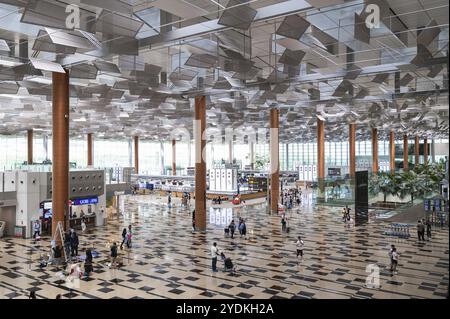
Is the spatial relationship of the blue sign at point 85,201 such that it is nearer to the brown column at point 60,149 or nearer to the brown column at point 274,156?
the brown column at point 60,149

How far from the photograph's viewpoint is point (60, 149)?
18.4 meters

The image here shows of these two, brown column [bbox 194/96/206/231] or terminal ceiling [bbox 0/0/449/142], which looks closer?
terminal ceiling [bbox 0/0/449/142]

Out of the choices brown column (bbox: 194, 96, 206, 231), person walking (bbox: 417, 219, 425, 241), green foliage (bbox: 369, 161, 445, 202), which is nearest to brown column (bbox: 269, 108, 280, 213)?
brown column (bbox: 194, 96, 206, 231)

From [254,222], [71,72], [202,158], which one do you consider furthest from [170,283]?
[254,222]

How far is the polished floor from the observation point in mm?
13023

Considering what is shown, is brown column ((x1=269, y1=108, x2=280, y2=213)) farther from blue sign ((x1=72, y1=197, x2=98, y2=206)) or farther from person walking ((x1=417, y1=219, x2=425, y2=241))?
blue sign ((x1=72, y1=197, x2=98, y2=206))

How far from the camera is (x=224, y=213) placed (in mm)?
34688

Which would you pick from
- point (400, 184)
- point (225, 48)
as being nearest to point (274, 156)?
point (400, 184)

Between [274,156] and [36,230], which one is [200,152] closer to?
[274,156]

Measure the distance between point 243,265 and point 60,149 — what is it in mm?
9661

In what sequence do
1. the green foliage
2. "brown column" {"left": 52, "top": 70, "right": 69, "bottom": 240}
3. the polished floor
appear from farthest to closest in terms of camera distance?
1. the green foliage
2. "brown column" {"left": 52, "top": 70, "right": 69, "bottom": 240}
3. the polished floor

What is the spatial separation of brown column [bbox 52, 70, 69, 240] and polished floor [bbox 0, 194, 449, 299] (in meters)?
2.47
